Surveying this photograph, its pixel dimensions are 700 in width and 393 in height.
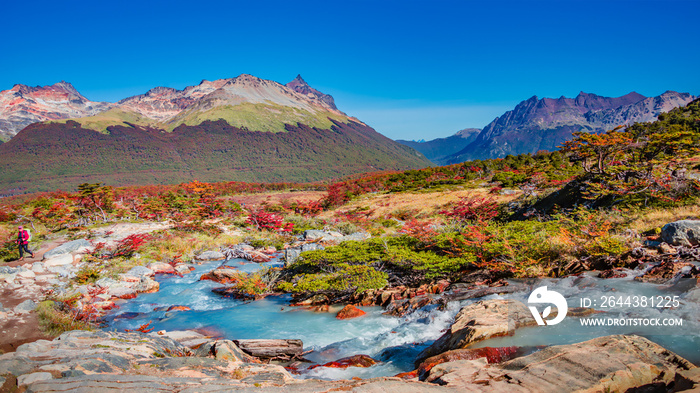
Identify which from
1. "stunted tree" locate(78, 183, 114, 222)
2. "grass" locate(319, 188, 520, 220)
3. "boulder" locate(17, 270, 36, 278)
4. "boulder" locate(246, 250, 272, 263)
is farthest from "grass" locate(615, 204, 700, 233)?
"stunted tree" locate(78, 183, 114, 222)

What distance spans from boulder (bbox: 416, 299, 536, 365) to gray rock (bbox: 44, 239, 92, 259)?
51.8 ft

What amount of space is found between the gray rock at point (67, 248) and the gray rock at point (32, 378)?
12.8 meters

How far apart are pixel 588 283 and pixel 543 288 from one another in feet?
2.89

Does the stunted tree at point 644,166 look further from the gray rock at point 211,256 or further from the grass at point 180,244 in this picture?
the grass at point 180,244

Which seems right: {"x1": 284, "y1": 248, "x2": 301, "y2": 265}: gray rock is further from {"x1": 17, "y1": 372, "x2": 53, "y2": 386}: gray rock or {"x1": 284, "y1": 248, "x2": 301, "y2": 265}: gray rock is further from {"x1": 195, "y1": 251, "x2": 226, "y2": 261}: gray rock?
{"x1": 17, "y1": 372, "x2": 53, "y2": 386}: gray rock

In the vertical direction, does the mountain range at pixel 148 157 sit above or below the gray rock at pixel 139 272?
above

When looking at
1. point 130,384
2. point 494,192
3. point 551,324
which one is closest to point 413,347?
point 551,324

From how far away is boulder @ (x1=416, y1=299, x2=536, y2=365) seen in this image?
16.5 feet

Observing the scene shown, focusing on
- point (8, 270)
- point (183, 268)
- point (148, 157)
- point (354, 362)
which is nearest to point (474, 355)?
point (354, 362)

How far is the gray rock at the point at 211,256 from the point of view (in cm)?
1609

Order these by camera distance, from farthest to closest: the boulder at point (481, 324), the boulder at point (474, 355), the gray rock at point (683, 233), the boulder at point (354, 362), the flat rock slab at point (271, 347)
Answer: the gray rock at point (683, 233), the flat rock slab at point (271, 347), the boulder at point (354, 362), the boulder at point (481, 324), the boulder at point (474, 355)

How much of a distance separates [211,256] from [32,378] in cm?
1302

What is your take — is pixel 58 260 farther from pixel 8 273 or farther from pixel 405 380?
pixel 405 380

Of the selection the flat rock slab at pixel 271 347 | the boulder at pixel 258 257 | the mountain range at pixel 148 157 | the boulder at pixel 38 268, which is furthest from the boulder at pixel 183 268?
the mountain range at pixel 148 157
